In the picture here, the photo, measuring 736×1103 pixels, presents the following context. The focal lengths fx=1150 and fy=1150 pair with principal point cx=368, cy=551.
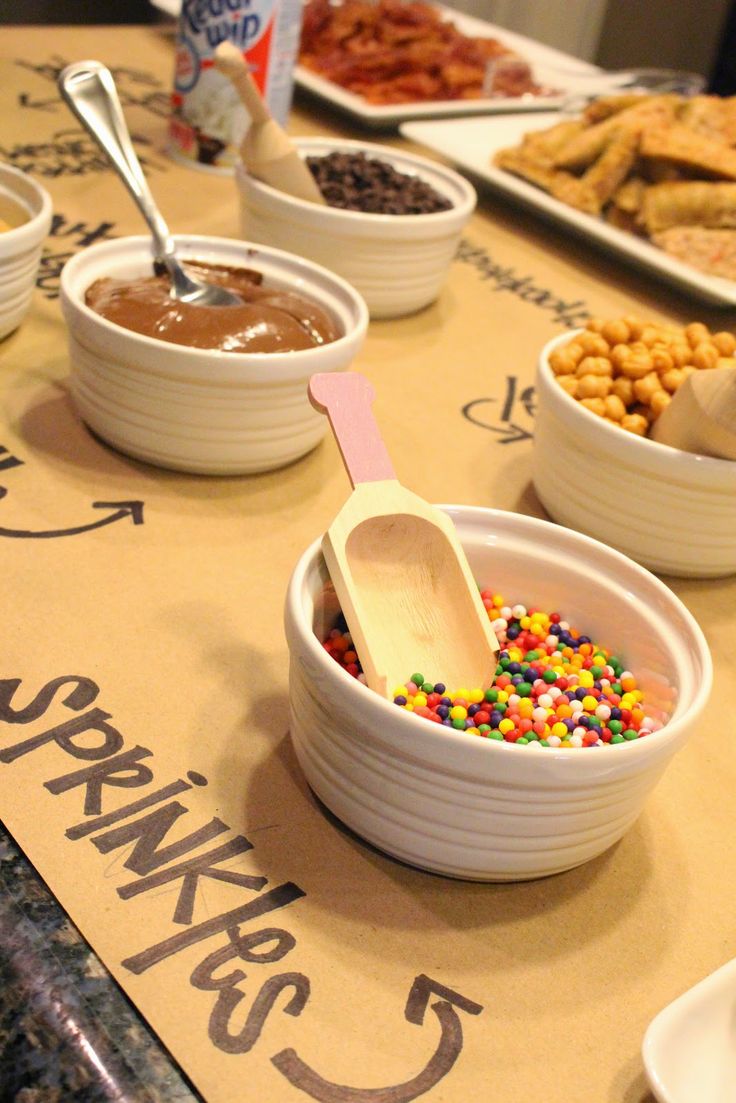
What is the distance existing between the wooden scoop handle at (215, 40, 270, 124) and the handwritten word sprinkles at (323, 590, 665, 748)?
725 millimetres

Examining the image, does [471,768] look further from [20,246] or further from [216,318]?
[20,246]

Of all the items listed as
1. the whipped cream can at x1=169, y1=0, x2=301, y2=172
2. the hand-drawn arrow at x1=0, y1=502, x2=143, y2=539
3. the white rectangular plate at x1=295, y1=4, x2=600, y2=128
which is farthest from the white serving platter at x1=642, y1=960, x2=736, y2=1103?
the white rectangular plate at x1=295, y1=4, x2=600, y2=128

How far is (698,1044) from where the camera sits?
62 centimetres

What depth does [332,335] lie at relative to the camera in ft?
3.68

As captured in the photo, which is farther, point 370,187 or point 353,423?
point 370,187

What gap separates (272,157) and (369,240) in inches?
5.9

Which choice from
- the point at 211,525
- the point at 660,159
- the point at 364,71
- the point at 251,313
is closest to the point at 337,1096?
the point at 211,525

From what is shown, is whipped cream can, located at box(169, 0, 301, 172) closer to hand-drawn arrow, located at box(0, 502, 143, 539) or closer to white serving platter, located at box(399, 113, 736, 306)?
white serving platter, located at box(399, 113, 736, 306)

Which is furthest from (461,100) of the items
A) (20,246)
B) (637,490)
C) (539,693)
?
(539,693)

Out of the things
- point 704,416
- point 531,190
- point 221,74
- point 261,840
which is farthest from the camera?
point 531,190

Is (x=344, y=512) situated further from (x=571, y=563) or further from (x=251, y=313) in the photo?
(x=251, y=313)

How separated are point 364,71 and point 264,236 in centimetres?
85

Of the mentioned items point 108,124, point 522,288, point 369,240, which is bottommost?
point 522,288

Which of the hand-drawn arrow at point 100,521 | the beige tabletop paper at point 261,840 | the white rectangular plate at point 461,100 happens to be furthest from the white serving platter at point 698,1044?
the white rectangular plate at point 461,100
